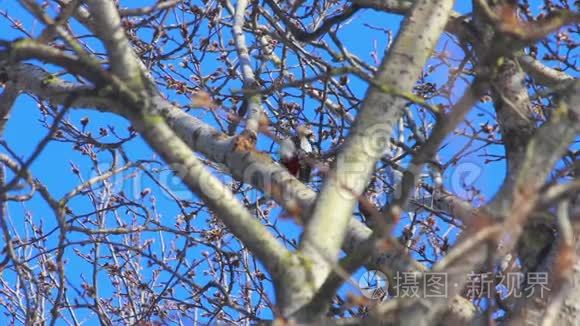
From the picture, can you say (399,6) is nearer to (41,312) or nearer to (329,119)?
(329,119)

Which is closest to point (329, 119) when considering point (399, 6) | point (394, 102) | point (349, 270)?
point (399, 6)

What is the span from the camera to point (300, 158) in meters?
3.69

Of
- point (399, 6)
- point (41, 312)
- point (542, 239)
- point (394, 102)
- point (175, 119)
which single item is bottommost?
point (542, 239)

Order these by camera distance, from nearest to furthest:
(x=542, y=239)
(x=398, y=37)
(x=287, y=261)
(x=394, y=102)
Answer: (x=287, y=261) → (x=394, y=102) → (x=398, y=37) → (x=542, y=239)

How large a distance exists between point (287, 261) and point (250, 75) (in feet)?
5.52

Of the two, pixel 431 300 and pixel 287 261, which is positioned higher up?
pixel 287 261

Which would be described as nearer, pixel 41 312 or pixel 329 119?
pixel 329 119

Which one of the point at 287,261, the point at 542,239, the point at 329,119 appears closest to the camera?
the point at 287,261

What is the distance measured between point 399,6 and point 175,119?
3.36ft

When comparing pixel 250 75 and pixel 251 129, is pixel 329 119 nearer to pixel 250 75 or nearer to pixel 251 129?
pixel 250 75

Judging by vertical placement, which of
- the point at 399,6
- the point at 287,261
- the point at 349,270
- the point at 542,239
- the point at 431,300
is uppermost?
the point at 399,6

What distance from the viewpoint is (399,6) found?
3154 mm

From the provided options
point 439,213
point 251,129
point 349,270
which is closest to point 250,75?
point 251,129

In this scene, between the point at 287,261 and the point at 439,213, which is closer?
the point at 287,261
